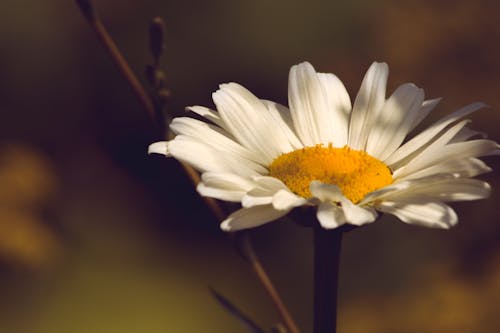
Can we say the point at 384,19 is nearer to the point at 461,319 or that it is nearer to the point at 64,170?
the point at 461,319

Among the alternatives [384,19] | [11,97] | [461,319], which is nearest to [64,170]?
[11,97]

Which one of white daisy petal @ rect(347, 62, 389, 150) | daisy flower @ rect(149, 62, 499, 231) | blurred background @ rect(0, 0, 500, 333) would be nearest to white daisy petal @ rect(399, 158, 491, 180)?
daisy flower @ rect(149, 62, 499, 231)

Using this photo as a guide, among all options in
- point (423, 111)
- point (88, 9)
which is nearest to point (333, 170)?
point (423, 111)

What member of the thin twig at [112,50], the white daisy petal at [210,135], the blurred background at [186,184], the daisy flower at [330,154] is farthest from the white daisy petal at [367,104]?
Result: the blurred background at [186,184]

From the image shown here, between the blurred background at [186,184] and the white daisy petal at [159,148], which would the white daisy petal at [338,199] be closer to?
the white daisy petal at [159,148]

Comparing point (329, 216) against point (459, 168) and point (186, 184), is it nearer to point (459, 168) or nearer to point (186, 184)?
point (459, 168)
